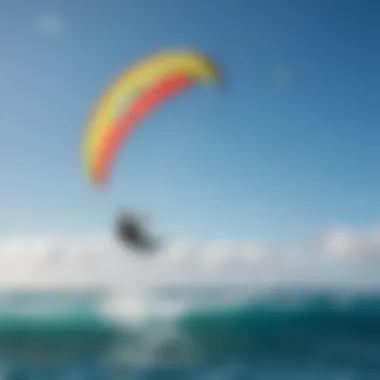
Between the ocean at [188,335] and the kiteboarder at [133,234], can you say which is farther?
the ocean at [188,335]

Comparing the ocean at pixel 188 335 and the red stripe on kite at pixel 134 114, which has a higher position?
the red stripe on kite at pixel 134 114

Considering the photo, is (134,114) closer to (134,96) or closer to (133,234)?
(134,96)

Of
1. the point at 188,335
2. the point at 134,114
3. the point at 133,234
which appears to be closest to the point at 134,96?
the point at 134,114

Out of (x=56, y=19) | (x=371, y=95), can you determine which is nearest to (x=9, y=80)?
(x=56, y=19)

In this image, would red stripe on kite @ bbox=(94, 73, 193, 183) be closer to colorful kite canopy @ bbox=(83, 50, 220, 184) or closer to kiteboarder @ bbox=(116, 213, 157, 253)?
colorful kite canopy @ bbox=(83, 50, 220, 184)

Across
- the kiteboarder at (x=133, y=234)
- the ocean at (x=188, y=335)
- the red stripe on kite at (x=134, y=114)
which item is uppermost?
the red stripe on kite at (x=134, y=114)

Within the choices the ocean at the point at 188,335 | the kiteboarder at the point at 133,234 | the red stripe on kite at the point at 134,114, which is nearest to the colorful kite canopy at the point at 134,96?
the red stripe on kite at the point at 134,114

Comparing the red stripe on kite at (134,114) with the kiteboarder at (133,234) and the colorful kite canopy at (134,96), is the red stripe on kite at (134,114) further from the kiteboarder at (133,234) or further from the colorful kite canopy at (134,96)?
the kiteboarder at (133,234)

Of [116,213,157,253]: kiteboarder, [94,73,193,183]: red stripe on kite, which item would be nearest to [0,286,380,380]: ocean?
[116,213,157,253]: kiteboarder

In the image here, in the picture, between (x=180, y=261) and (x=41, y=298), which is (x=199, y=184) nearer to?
(x=180, y=261)
